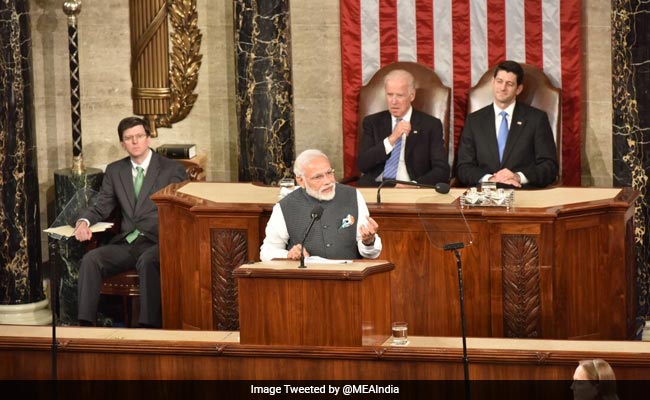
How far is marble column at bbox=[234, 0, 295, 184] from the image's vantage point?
991cm

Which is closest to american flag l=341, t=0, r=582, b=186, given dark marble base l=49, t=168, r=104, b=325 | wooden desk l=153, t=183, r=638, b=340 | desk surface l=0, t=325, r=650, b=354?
wooden desk l=153, t=183, r=638, b=340

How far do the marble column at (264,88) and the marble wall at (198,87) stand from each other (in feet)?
2.55

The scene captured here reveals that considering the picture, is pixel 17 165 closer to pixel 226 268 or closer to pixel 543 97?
pixel 226 268

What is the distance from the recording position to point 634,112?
9156 mm

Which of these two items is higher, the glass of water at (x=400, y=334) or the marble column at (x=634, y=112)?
the marble column at (x=634, y=112)

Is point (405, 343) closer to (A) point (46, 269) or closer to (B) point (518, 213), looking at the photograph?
(B) point (518, 213)

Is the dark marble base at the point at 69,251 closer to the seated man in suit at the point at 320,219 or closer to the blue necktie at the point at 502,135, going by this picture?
the seated man in suit at the point at 320,219

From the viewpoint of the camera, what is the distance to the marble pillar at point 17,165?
9.66 meters

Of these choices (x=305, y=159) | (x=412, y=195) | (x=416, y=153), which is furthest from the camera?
(x=416, y=153)

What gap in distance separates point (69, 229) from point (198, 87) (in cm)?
210
